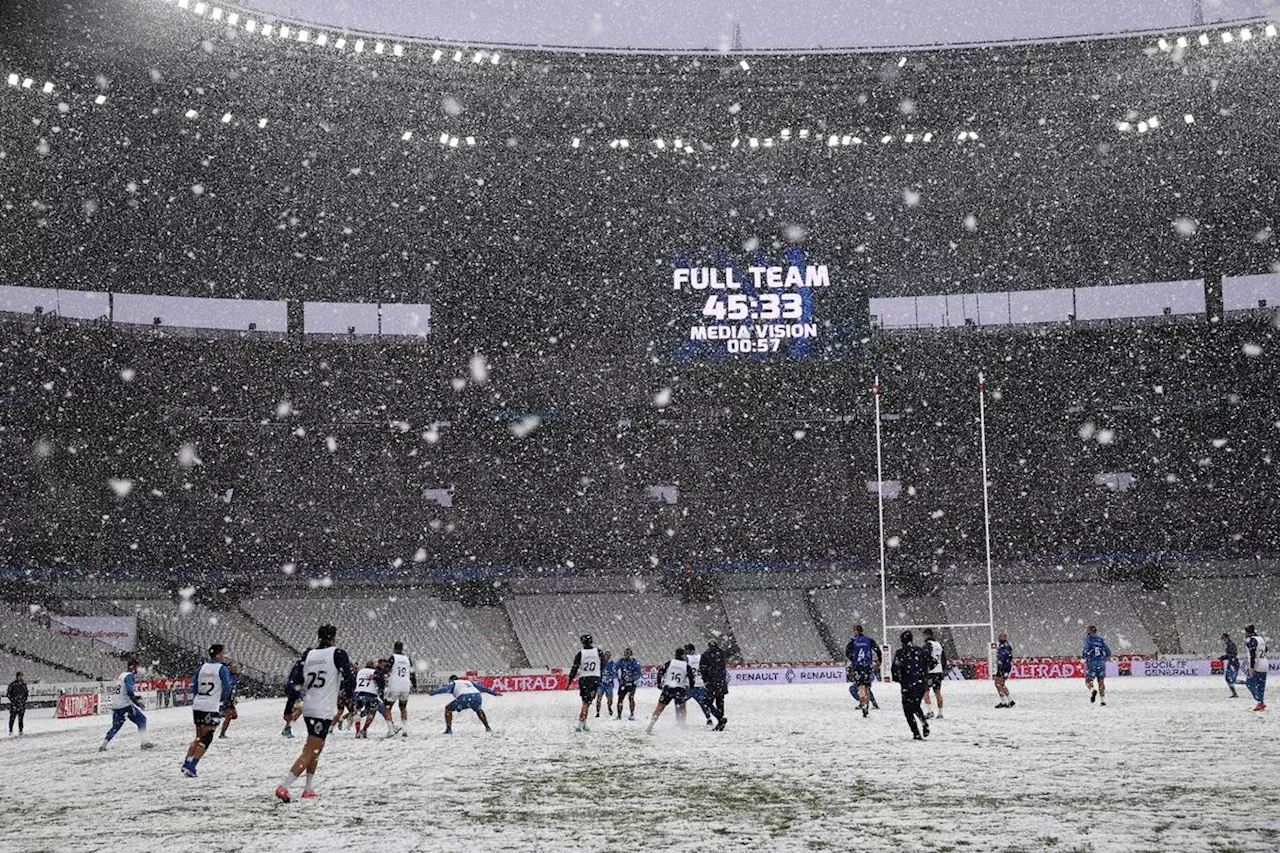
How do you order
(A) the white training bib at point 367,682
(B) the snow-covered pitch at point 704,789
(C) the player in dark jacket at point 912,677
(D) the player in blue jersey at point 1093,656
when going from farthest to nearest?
1. (D) the player in blue jersey at point 1093,656
2. (A) the white training bib at point 367,682
3. (C) the player in dark jacket at point 912,677
4. (B) the snow-covered pitch at point 704,789

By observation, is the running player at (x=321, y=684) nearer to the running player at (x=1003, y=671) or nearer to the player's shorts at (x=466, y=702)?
the player's shorts at (x=466, y=702)

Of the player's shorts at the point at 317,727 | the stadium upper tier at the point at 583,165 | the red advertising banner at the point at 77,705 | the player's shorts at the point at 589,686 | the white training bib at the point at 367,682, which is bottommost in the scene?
the red advertising banner at the point at 77,705

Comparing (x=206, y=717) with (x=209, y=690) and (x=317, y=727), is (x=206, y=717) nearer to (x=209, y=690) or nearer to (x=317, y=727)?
(x=209, y=690)

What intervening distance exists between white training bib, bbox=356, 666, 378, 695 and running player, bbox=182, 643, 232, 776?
4293 millimetres

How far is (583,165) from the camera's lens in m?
44.4

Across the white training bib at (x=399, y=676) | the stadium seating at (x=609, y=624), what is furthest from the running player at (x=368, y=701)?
the stadium seating at (x=609, y=624)

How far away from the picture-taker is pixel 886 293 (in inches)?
1950

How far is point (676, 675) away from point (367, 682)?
17.3 ft

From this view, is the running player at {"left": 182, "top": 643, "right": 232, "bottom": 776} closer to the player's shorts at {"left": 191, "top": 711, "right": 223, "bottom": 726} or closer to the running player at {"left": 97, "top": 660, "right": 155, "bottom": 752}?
the player's shorts at {"left": 191, "top": 711, "right": 223, "bottom": 726}

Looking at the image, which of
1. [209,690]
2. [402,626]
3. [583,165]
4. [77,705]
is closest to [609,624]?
[402,626]

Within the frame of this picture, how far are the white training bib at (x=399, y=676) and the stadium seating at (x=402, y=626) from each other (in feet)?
69.0

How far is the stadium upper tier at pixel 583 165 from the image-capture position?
37.5 meters

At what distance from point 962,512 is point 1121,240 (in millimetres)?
12322

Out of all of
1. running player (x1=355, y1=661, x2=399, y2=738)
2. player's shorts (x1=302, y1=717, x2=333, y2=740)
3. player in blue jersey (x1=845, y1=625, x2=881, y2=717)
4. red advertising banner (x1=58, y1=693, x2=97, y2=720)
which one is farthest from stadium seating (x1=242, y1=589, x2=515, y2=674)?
player's shorts (x1=302, y1=717, x2=333, y2=740)
